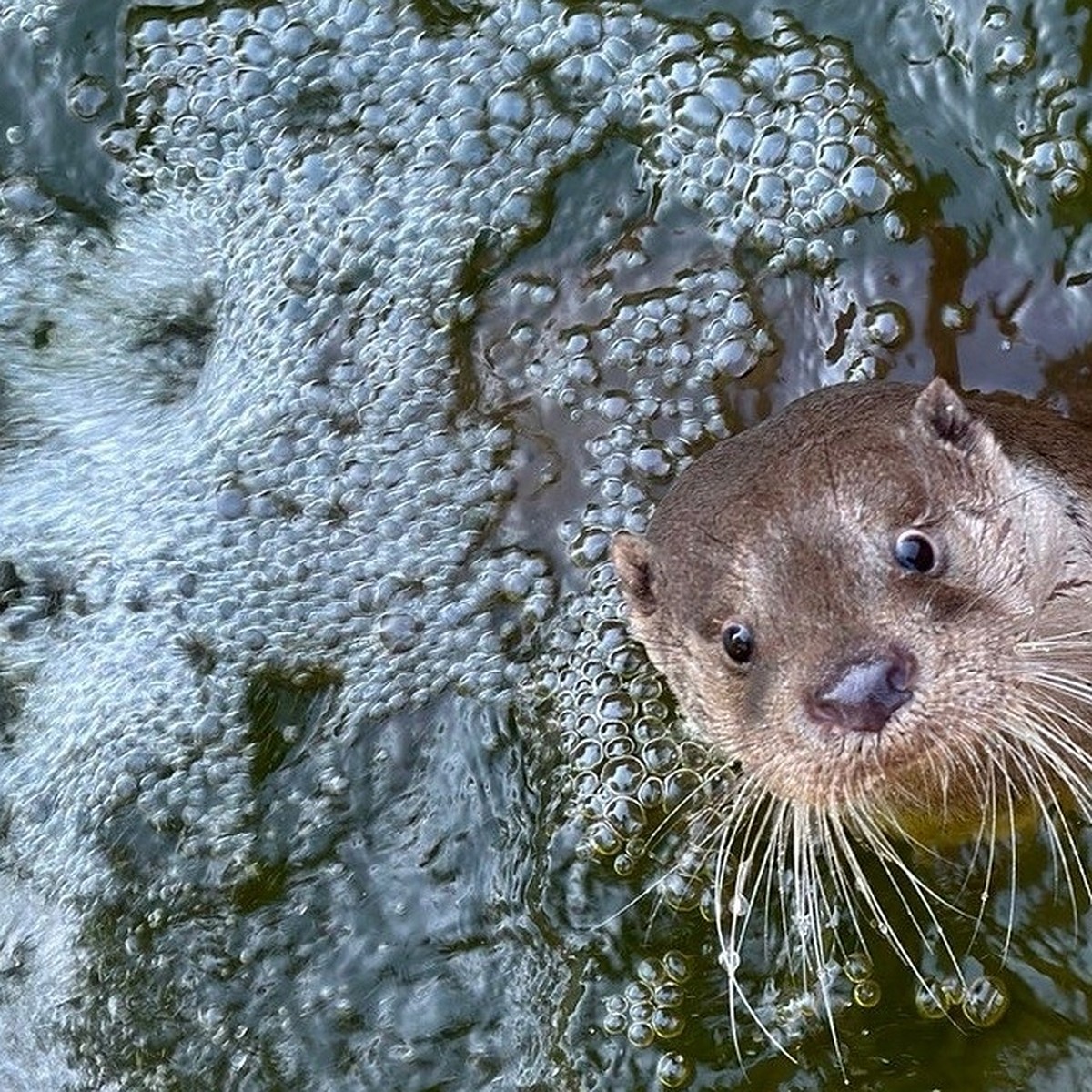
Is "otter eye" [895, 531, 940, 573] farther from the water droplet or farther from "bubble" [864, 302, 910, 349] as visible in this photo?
the water droplet

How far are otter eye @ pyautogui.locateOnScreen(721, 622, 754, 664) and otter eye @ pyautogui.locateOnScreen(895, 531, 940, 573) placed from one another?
236mm

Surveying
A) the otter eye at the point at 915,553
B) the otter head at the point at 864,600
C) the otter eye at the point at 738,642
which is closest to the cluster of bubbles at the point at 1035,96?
the otter head at the point at 864,600

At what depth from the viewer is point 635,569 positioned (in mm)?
2785

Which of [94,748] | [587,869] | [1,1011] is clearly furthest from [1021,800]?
[1,1011]

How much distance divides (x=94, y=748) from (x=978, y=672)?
1875 mm

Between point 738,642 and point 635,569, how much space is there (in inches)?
13.1

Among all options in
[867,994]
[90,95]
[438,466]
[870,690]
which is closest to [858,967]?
[867,994]

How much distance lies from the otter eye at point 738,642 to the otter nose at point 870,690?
0.22 metres

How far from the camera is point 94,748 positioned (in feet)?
11.4

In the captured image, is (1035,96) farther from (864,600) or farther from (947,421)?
(864,600)

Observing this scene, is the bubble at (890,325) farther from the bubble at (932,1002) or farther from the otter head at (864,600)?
the bubble at (932,1002)

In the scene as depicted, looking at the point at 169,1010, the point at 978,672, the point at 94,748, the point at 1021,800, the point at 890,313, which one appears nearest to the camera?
the point at 978,672

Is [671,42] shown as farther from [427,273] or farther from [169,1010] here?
[169,1010]

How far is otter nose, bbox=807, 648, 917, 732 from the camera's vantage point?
87.5 inches
